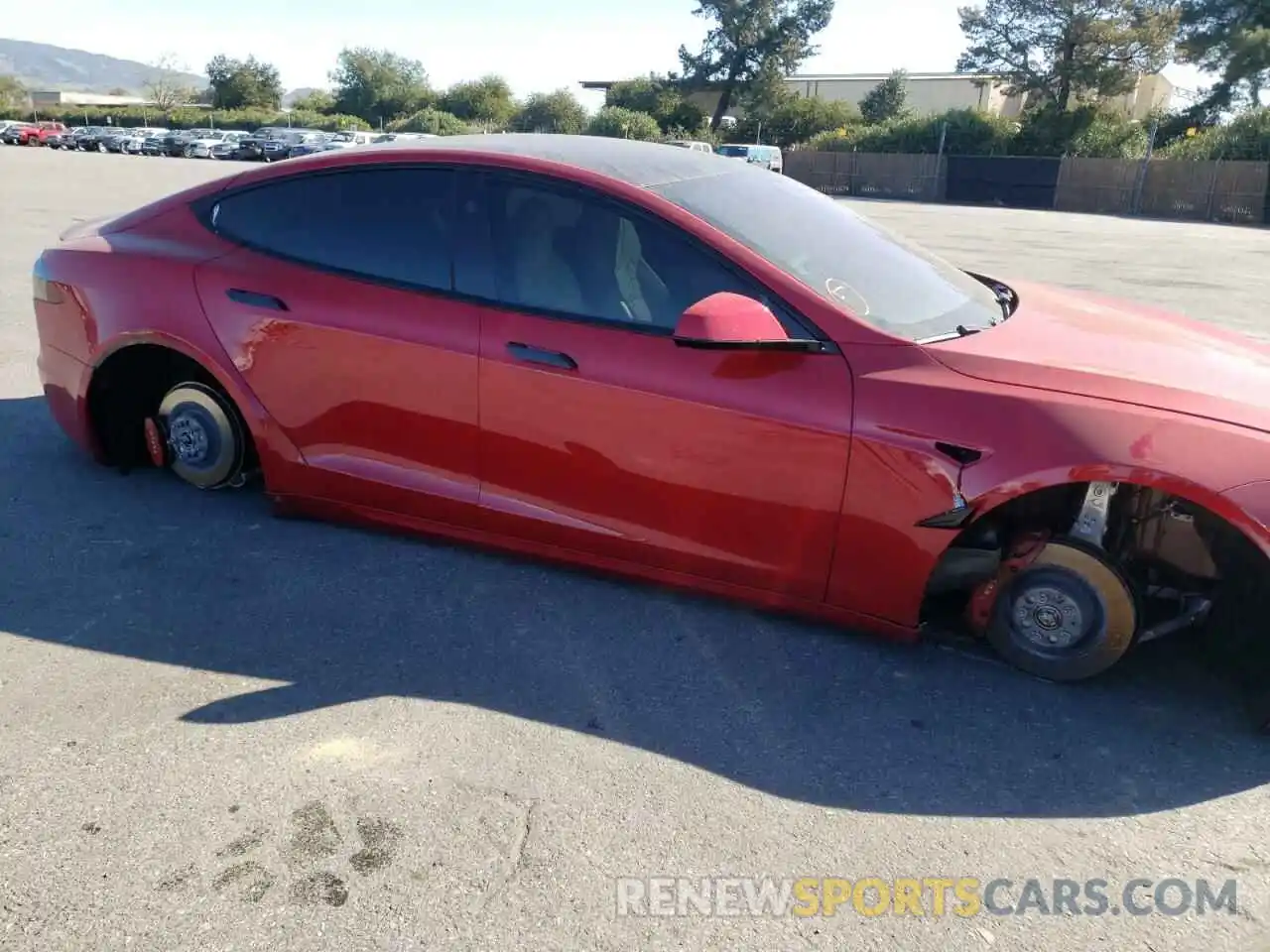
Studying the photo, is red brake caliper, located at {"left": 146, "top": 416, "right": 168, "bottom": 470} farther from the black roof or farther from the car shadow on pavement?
the black roof

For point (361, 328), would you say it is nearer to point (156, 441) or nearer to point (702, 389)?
point (702, 389)

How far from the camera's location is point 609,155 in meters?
3.66

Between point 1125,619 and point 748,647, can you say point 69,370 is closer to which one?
point 748,647

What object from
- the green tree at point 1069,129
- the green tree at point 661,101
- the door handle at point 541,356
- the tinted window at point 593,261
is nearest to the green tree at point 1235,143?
the green tree at point 1069,129

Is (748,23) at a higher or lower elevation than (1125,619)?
higher

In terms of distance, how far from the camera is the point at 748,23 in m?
58.5

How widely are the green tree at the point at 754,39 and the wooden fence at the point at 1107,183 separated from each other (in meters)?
20.3

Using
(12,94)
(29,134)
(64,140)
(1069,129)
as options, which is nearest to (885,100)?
(1069,129)

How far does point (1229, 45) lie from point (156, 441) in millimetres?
50218

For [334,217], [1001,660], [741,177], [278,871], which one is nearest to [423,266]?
[334,217]

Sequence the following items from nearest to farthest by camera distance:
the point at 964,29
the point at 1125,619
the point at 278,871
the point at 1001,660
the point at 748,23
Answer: the point at 278,871 < the point at 1125,619 < the point at 1001,660 < the point at 964,29 < the point at 748,23

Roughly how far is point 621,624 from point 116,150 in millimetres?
58084

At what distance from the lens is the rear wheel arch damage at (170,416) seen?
415 cm

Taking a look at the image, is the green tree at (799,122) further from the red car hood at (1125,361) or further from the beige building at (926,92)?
the red car hood at (1125,361)
